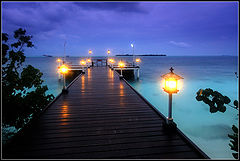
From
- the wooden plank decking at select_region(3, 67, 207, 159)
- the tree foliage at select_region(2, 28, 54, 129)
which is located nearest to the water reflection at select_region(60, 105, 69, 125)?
the wooden plank decking at select_region(3, 67, 207, 159)

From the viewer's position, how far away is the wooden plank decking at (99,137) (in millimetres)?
2789

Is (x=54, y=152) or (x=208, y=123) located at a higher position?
(x=54, y=152)

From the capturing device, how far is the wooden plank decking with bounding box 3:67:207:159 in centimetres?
279

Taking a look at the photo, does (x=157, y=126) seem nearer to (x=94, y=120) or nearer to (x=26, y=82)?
(x=94, y=120)

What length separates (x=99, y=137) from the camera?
332 centimetres

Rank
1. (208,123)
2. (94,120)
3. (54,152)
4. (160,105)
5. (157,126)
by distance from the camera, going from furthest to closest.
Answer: (160,105), (208,123), (94,120), (157,126), (54,152)

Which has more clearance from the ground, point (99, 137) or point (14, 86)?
point (14, 86)

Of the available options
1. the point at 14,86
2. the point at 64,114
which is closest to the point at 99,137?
the point at 64,114

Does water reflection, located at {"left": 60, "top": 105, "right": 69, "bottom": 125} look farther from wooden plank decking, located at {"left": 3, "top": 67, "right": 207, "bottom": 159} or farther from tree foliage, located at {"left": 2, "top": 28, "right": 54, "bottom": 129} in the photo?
tree foliage, located at {"left": 2, "top": 28, "right": 54, "bottom": 129}

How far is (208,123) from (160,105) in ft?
13.5

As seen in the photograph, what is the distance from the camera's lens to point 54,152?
9.21ft

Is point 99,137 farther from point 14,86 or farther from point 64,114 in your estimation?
point 14,86

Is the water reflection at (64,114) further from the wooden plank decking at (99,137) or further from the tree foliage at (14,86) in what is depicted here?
the tree foliage at (14,86)

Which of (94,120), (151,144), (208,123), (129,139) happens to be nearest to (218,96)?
(151,144)
